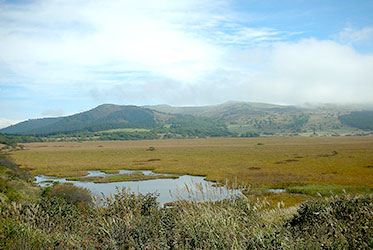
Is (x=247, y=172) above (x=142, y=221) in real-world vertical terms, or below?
below

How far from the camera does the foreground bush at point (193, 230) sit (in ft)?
29.6

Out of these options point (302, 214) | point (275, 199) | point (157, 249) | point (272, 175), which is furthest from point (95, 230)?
point (272, 175)

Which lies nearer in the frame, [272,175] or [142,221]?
[142,221]

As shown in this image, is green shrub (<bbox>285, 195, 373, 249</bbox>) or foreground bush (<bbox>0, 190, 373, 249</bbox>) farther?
foreground bush (<bbox>0, 190, 373, 249</bbox>)

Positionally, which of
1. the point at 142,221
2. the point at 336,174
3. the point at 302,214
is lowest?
the point at 336,174

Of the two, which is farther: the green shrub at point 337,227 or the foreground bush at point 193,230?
the foreground bush at point 193,230

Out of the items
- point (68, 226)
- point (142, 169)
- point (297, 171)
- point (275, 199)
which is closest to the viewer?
point (68, 226)

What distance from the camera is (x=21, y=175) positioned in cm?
3981

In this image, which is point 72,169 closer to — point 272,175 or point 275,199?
point 272,175

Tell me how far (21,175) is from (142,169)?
23233 millimetres

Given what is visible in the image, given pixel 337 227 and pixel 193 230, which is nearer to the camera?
pixel 337 227

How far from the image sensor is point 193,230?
10.6 m

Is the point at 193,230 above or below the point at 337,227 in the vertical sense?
→ above

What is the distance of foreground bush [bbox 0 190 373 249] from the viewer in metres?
9.03
